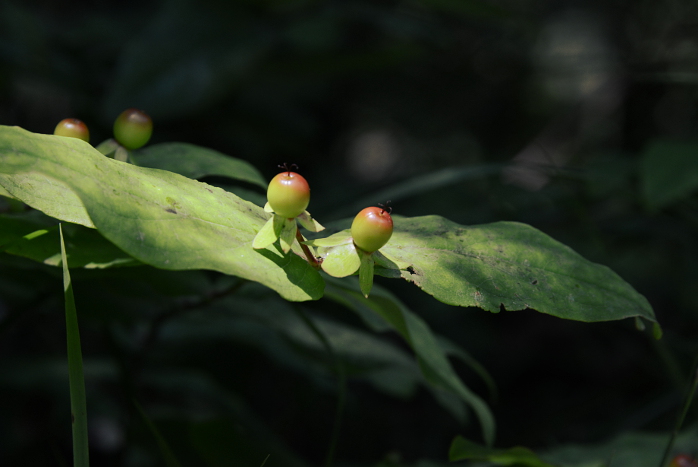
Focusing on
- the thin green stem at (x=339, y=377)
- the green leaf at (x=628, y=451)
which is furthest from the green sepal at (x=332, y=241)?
the green leaf at (x=628, y=451)

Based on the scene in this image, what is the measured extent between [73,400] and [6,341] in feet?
5.08

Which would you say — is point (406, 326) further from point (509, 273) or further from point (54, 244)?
point (54, 244)

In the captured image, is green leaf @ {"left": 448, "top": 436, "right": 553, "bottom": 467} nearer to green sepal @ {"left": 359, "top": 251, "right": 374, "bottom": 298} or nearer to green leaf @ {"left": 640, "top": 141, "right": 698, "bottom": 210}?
green sepal @ {"left": 359, "top": 251, "right": 374, "bottom": 298}

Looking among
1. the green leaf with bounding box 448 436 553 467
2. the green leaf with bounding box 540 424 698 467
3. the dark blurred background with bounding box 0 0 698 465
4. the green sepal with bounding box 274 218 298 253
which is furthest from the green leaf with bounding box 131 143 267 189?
the green leaf with bounding box 540 424 698 467

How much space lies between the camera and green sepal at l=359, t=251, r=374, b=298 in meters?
0.43

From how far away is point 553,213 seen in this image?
72.0 inches

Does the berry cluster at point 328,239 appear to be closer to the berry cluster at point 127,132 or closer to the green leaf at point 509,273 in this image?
the green leaf at point 509,273

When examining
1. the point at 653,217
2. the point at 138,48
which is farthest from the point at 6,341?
the point at 653,217

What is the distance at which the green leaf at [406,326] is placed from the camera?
1.65ft

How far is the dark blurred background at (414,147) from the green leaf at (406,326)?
36 centimetres

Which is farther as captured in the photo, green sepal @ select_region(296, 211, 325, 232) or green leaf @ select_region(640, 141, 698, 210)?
green leaf @ select_region(640, 141, 698, 210)

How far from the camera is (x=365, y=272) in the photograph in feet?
1.44

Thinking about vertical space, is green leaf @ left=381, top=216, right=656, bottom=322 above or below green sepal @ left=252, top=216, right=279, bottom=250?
below

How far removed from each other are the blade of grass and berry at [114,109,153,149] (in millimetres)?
167
